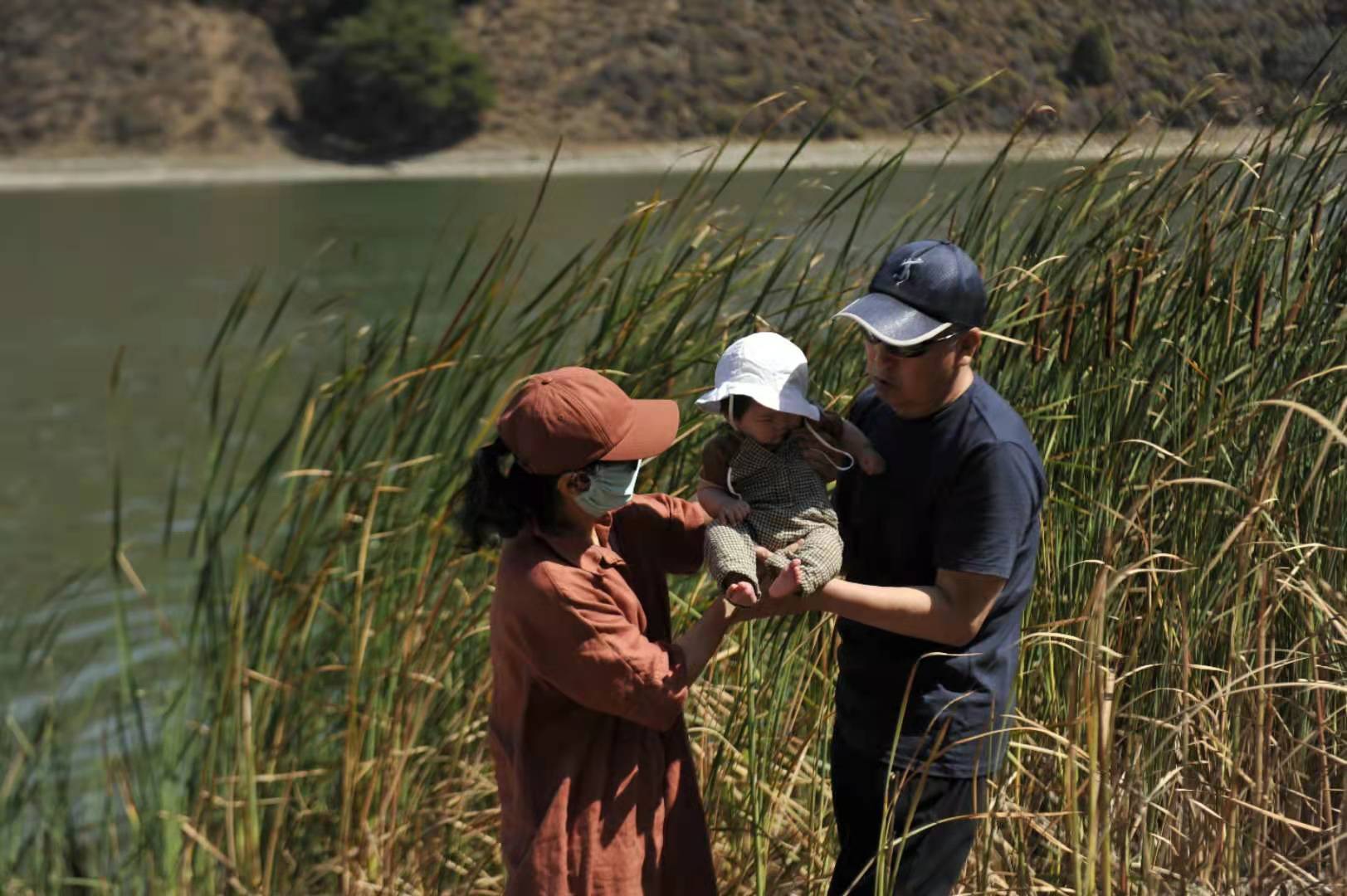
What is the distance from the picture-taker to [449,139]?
4394cm

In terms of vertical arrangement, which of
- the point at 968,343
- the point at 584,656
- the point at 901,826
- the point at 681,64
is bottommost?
the point at 681,64

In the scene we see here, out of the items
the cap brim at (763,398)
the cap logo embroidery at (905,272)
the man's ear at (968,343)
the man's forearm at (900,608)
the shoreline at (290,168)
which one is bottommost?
the shoreline at (290,168)

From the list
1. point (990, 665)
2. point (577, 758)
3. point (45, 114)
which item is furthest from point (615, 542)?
point (45, 114)

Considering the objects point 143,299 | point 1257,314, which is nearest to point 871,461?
point 1257,314

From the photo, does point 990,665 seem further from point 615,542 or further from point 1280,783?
point 1280,783

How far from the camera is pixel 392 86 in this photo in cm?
4481

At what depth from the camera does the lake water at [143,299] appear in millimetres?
7219

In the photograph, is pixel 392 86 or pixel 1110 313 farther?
pixel 392 86

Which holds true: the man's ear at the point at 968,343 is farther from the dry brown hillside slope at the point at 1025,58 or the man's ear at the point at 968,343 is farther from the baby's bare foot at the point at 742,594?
the dry brown hillside slope at the point at 1025,58

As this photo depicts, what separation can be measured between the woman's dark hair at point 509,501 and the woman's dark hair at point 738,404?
0.80 feet

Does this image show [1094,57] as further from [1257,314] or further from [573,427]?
[573,427]

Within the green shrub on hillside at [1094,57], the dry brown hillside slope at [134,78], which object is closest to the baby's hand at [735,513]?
the green shrub on hillside at [1094,57]

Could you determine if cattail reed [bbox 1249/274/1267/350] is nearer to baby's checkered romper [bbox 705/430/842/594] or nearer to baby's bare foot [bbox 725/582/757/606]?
baby's checkered romper [bbox 705/430/842/594]

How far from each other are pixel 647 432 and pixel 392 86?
4458 centimetres
